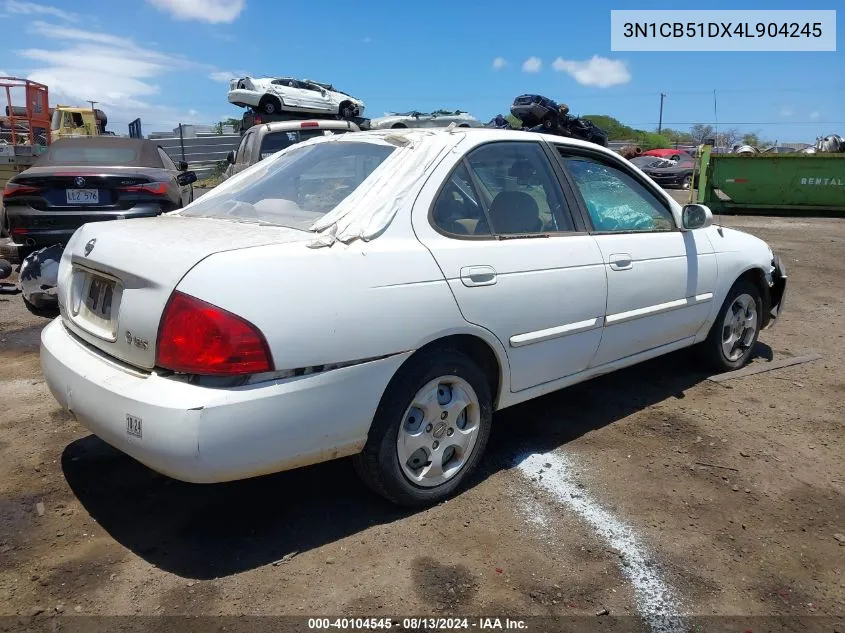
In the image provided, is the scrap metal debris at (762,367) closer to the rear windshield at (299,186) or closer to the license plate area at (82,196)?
the rear windshield at (299,186)

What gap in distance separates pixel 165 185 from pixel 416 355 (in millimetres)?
4800

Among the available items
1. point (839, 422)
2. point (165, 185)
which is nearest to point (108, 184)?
point (165, 185)

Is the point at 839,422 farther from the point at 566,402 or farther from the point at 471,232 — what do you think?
the point at 471,232

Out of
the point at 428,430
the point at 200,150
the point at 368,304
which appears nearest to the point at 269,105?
the point at 200,150

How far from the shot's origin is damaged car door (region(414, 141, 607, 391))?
117 inches

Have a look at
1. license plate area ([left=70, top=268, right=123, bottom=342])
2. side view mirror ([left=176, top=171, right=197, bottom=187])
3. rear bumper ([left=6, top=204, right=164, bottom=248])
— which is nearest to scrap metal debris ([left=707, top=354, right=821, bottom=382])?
license plate area ([left=70, top=268, right=123, bottom=342])

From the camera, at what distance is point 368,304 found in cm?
261

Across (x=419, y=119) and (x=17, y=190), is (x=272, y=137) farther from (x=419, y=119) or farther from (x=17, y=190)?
(x=419, y=119)

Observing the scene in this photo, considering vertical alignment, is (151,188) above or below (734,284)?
above

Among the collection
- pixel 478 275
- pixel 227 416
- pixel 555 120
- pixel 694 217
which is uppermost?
pixel 555 120

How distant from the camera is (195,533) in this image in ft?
9.33

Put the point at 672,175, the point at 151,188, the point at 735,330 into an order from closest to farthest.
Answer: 1. the point at 735,330
2. the point at 151,188
3. the point at 672,175

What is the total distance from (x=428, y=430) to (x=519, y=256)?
92 centimetres

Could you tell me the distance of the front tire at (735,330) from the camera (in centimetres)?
473
